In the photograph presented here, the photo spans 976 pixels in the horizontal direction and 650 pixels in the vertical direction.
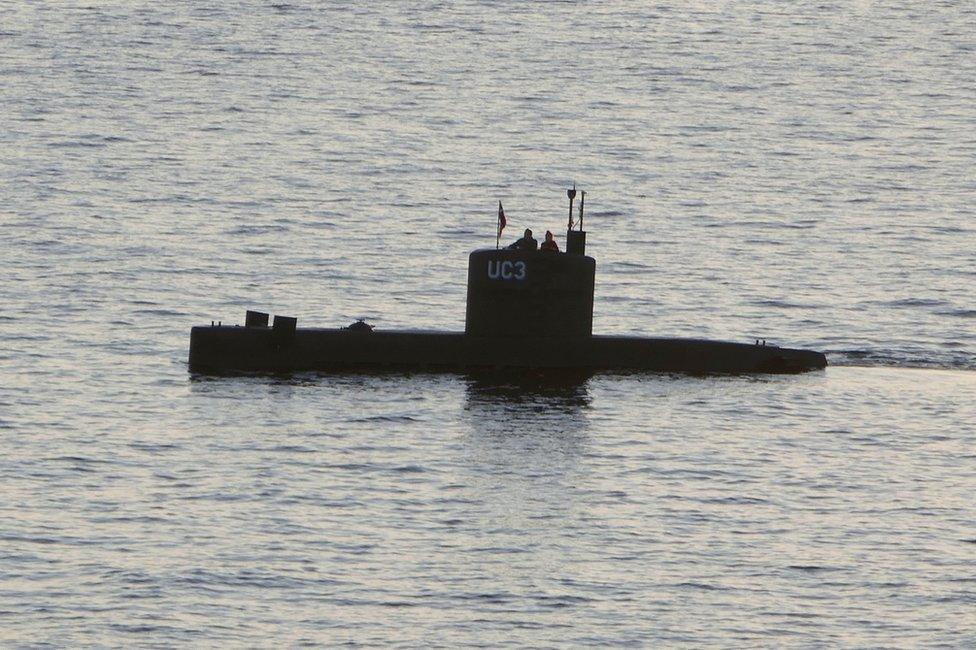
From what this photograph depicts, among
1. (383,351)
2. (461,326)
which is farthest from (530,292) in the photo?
(461,326)

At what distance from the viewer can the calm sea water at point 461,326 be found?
35375 millimetres

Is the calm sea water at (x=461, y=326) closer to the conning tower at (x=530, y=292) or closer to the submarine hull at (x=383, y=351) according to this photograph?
the submarine hull at (x=383, y=351)

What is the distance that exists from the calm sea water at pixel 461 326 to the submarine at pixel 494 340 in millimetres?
962

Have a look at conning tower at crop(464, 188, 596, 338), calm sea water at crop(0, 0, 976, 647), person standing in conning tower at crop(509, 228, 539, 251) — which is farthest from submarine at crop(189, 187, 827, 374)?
calm sea water at crop(0, 0, 976, 647)

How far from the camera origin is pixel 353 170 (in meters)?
98.2

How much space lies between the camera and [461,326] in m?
62.6

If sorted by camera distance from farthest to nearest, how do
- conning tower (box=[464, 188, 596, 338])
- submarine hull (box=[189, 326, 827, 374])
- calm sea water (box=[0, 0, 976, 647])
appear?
submarine hull (box=[189, 326, 827, 374])
conning tower (box=[464, 188, 596, 338])
calm sea water (box=[0, 0, 976, 647])

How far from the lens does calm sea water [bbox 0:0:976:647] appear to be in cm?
3538

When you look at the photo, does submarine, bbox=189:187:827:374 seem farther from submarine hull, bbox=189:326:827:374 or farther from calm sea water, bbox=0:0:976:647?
calm sea water, bbox=0:0:976:647

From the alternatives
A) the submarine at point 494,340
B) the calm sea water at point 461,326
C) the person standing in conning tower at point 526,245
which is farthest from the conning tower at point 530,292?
the calm sea water at point 461,326

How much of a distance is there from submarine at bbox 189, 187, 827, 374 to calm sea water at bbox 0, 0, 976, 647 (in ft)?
3.16

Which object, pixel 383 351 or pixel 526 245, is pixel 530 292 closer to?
pixel 526 245

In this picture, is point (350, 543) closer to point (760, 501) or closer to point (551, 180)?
point (760, 501)

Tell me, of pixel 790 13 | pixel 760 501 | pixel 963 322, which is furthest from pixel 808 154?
pixel 760 501
